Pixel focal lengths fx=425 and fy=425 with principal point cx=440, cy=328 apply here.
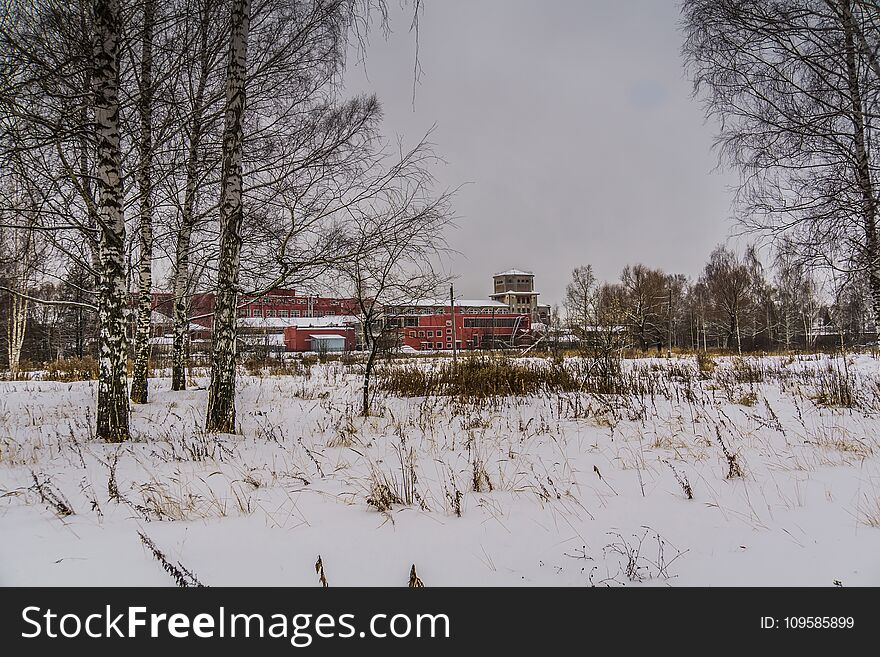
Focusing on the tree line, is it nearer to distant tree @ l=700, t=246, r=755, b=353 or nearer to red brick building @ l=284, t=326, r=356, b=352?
distant tree @ l=700, t=246, r=755, b=353

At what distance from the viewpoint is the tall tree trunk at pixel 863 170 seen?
23.4ft

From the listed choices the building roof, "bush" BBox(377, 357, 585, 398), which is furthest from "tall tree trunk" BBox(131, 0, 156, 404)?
the building roof

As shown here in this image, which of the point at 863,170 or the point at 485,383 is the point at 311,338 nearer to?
the point at 485,383

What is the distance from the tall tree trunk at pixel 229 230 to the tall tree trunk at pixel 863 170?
9.37 metres

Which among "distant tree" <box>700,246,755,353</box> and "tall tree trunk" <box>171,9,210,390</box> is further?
"distant tree" <box>700,246,755,353</box>

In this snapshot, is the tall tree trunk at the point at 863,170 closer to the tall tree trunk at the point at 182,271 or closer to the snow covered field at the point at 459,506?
the snow covered field at the point at 459,506

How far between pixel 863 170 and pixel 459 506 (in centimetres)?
953

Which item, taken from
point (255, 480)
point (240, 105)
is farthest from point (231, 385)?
point (240, 105)

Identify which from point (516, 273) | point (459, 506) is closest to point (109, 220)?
point (459, 506)

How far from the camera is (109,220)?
4.69m

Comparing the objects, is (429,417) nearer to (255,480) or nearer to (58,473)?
(255,480)

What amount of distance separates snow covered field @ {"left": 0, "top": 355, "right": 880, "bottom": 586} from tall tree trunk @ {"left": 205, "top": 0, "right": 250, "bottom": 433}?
16.1 inches

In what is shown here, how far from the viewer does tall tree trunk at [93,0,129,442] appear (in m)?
4.63

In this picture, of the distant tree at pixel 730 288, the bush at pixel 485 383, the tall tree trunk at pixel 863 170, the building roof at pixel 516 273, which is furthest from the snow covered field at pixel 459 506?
the building roof at pixel 516 273
